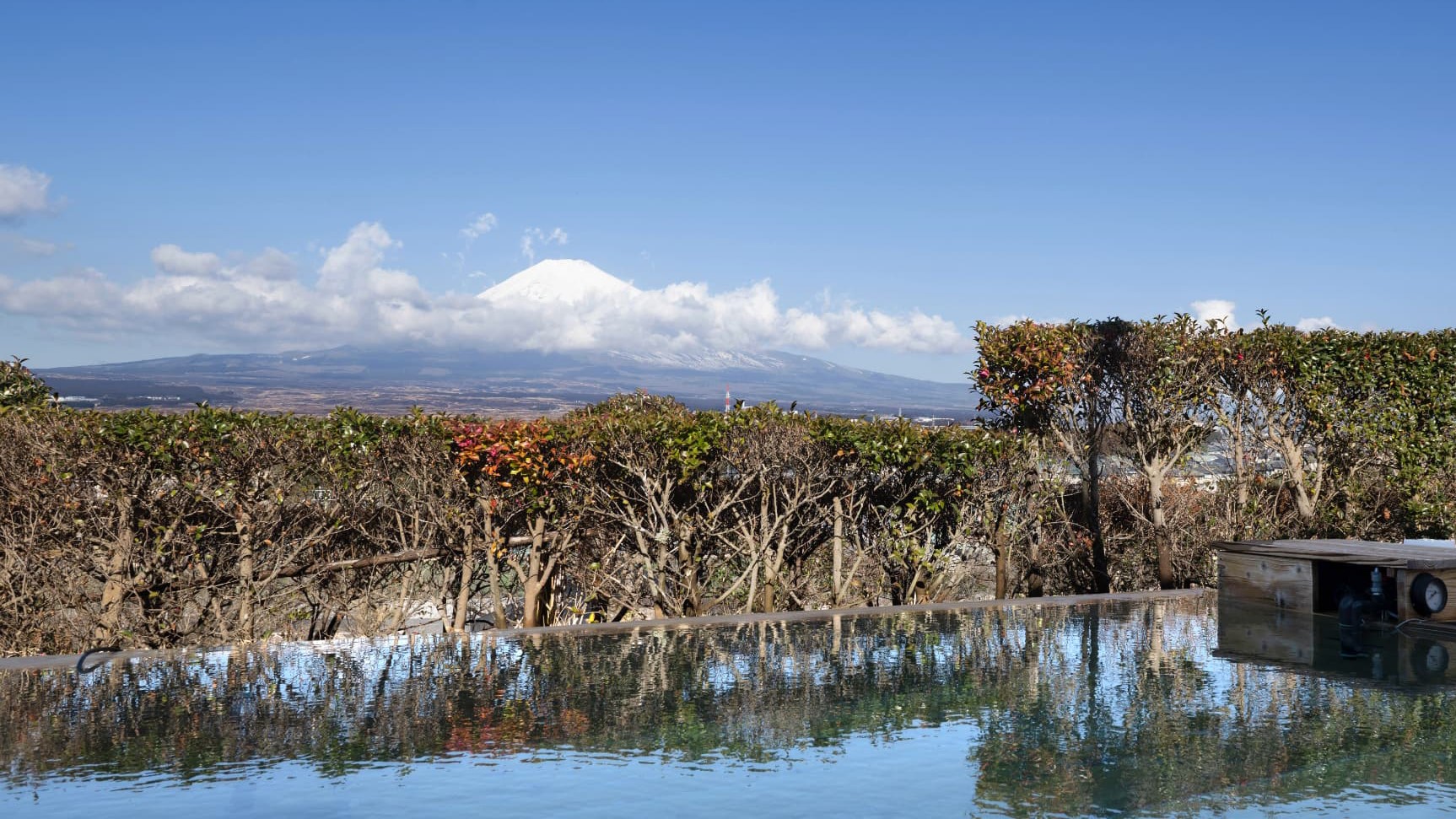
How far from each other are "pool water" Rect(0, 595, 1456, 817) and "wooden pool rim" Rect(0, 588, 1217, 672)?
0.17m

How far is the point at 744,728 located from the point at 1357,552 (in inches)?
226

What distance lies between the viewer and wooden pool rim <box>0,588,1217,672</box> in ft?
23.2

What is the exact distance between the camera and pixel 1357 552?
919cm

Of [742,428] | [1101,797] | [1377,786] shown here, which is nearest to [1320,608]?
[742,428]

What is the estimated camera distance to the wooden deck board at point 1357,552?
335 inches

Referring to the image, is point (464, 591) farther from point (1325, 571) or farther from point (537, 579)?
point (1325, 571)

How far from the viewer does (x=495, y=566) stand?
9555 millimetres

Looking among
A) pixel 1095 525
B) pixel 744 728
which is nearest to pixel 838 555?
pixel 1095 525

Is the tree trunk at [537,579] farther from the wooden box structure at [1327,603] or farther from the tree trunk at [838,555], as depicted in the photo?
the wooden box structure at [1327,603]

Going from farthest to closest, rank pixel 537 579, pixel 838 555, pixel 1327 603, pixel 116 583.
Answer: pixel 838 555, pixel 537 579, pixel 1327 603, pixel 116 583

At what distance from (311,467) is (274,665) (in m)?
2.17

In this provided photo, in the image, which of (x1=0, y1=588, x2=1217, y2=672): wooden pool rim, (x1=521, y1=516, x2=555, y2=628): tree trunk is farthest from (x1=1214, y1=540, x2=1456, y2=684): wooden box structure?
(x1=521, y1=516, x2=555, y2=628): tree trunk

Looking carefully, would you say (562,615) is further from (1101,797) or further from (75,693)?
(1101,797)

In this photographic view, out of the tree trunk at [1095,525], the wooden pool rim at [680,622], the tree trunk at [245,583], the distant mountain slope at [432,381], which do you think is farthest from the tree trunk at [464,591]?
the distant mountain slope at [432,381]
